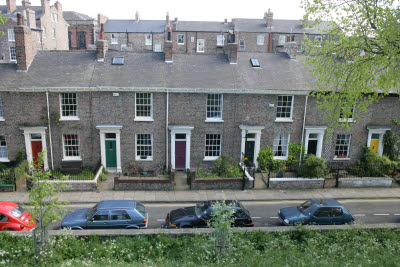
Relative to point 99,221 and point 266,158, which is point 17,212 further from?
point 266,158

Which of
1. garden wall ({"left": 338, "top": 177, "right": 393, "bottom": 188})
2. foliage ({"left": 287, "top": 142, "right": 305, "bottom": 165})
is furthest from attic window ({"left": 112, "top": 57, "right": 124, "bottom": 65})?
garden wall ({"left": 338, "top": 177, "right": 393, "bottom": 188})

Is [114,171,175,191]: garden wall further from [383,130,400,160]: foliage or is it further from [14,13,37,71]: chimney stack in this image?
[383,130,400,160]: foliage

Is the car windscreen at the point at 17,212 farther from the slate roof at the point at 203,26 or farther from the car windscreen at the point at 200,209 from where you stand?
the slate roof at the point at 203,26

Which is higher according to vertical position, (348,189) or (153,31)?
(153,31)

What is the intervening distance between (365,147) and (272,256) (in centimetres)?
1765

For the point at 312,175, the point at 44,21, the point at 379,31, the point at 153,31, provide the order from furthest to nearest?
the point at 153,31 < the point at 44,21 < the point at 312,175 < the point at 379,31

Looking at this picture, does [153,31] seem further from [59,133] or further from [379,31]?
[379,31]

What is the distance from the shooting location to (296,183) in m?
21.0

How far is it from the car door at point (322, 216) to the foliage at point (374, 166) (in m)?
9.47

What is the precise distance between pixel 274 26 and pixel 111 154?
51036mm

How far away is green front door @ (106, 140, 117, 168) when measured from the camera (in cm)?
2220

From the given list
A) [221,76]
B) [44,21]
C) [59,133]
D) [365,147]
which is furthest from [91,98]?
[44,21]

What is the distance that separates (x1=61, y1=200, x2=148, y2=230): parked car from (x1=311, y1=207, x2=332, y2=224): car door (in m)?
8.07

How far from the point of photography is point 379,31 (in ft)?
43.7
